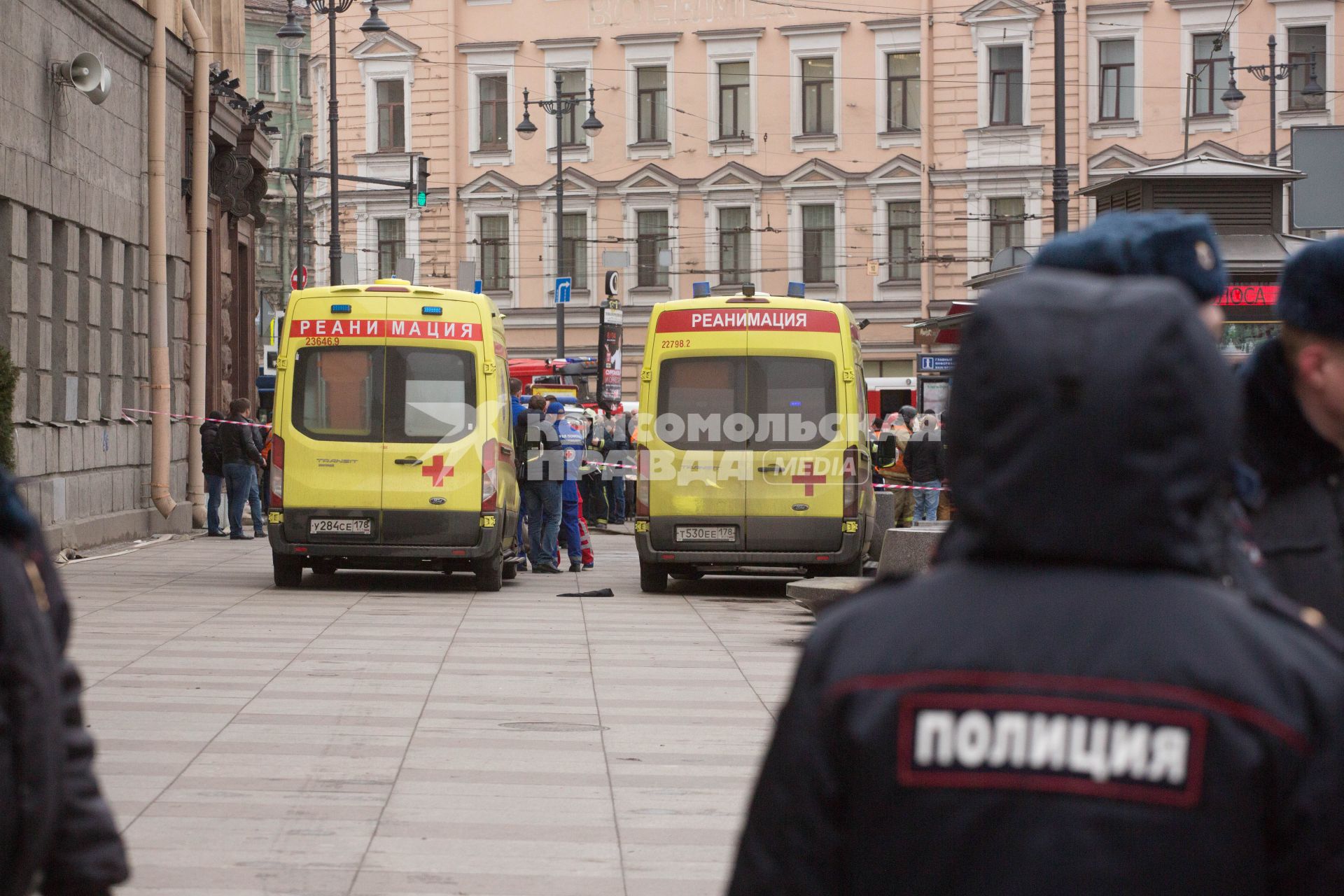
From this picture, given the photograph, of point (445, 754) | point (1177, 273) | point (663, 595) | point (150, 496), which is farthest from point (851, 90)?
point (1177, 273)

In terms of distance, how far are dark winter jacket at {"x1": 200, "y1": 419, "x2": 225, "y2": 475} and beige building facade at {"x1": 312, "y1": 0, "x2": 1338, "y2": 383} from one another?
2657cm

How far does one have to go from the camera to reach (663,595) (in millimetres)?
18484

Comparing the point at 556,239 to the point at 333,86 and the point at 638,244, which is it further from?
the point at 333,86

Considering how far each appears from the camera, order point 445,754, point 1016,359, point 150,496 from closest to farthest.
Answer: point 1016,359, point 445,754, point 150,496

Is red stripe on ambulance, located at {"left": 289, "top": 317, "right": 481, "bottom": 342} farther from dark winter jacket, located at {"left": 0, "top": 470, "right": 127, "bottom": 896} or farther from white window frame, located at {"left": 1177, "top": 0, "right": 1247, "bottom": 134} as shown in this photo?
white window frame, located at {"left": 1177, "top": 0, "right": 1247, "bottom": 134}

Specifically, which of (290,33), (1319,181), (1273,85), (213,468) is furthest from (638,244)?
(1319,181)

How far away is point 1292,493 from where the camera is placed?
3188mm

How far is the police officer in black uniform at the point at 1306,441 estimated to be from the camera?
310cm

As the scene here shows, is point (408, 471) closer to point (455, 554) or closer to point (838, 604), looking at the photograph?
point (455, 554)

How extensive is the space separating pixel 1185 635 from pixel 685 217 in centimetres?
5361

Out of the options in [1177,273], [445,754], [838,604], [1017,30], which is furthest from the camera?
[1017,30]

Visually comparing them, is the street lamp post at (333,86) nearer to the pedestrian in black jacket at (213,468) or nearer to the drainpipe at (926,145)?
the pedestrian in black jacket at (213,468)

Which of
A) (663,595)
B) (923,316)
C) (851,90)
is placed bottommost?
(663,595)

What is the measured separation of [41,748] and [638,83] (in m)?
53.7
